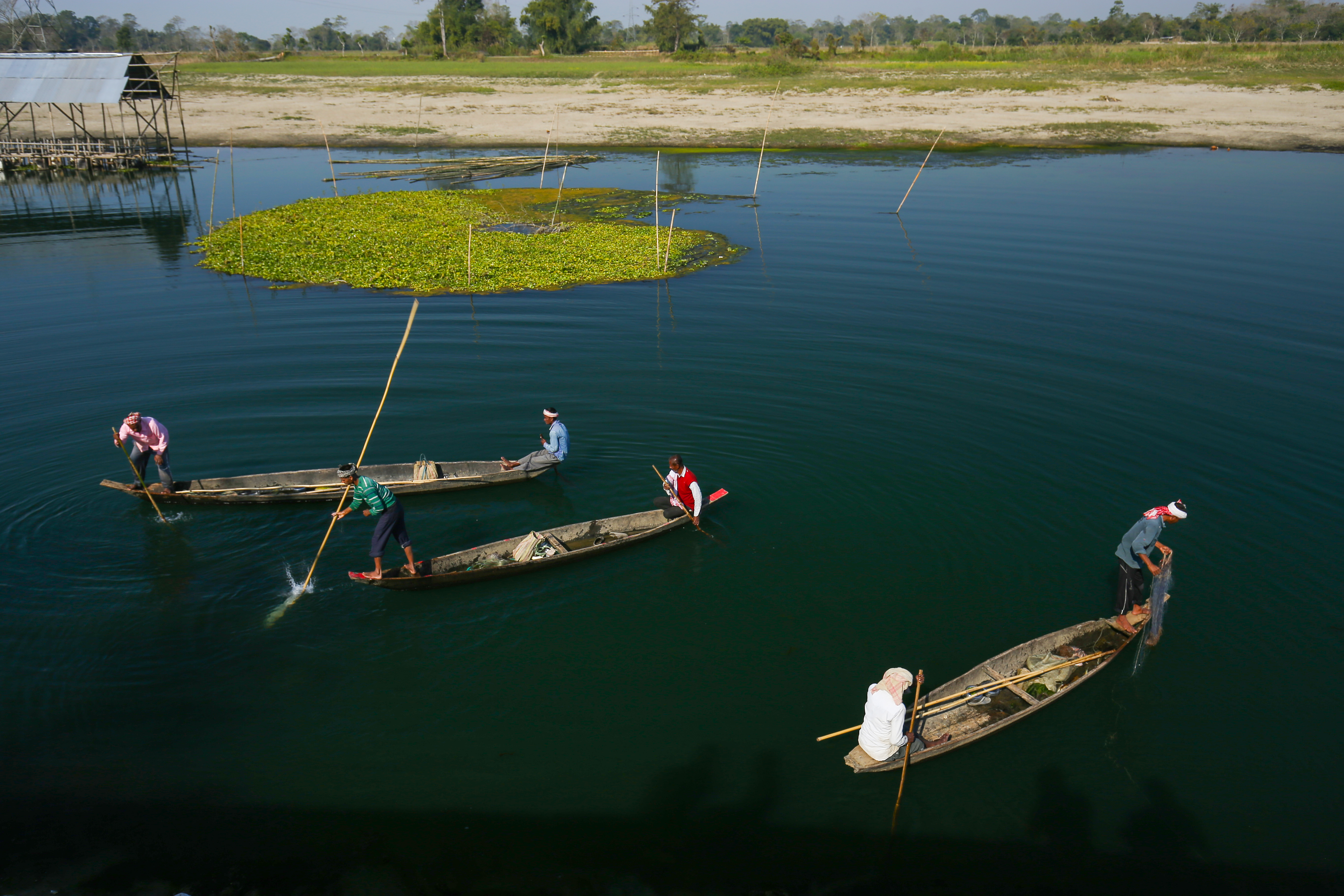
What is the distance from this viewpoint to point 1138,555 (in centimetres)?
1201

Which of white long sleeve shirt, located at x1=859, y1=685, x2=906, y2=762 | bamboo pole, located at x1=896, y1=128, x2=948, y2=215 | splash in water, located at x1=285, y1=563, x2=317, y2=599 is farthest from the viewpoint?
bamboo pole, located at x1=896, y1=128, x2=948, y2=215

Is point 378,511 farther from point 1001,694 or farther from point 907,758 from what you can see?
point 1001,694

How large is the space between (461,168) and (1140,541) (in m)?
48.5

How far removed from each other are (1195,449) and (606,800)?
15416mm

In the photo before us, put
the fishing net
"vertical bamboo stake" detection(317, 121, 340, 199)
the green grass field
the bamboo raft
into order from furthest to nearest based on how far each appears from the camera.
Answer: the green grass field, the bamboo raft, "vertical bamboo stake" detection(317, 121, 340, 199), the fishing net

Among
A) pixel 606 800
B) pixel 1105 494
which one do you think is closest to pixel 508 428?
pixel 606 800

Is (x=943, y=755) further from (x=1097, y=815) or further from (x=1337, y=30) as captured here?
(x=1337, y=30)

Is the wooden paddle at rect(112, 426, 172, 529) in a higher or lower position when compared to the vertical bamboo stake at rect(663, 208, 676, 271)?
lower

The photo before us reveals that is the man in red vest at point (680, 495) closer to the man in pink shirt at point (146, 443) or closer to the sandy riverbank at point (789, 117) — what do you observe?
the man in pink shirt at point (146, 443)

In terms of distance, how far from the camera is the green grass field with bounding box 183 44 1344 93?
70562 millimetres

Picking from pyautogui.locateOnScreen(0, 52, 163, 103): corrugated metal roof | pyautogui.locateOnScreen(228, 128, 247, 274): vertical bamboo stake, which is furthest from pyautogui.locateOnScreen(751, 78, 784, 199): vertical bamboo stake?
pyautogui.locateOnScreen(0, 52, 163, 103): corrugated metal roof

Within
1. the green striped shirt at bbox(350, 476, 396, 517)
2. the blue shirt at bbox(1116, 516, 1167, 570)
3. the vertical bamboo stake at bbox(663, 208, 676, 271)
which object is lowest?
the blue shirt at bbox(1116, 516, 1167, 570)

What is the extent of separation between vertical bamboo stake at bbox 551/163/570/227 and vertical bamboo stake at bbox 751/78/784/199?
1062cm

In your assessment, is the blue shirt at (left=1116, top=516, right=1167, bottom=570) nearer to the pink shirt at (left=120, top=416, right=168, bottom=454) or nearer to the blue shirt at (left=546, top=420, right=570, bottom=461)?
the blue shirt at (left=546, top=420, right=570, bottom=461)
